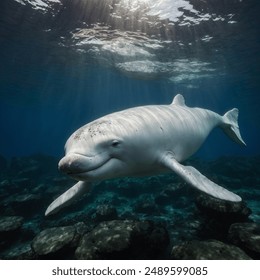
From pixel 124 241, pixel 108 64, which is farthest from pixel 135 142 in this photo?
pixel 108 64

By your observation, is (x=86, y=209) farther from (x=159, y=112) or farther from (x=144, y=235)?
(x=159, y=112)

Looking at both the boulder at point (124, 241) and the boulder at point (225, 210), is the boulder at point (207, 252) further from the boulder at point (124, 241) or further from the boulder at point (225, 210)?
the boulder at point (225, 210)

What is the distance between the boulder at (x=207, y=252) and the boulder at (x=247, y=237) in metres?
0.51

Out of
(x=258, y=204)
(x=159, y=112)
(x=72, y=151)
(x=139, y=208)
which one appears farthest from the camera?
(x=258, y=204)

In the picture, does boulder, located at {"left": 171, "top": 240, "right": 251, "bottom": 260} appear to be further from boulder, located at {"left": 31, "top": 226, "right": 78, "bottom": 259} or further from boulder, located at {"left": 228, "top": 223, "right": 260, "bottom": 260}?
boulder, located at {"left": 31, "top": 226, "right": 78, "bottom": 259}

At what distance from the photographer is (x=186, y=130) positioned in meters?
6.75

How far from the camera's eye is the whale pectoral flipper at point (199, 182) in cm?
476

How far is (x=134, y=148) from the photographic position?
481 centimetres

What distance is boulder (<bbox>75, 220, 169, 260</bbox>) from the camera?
594 centimetres

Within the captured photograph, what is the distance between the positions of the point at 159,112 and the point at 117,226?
3.41 meters

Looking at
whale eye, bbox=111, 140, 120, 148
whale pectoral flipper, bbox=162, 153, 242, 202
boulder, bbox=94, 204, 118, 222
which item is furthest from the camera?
boulder, bbox=94, 204, 118, 222

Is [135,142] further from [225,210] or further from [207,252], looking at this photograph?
[225,210]

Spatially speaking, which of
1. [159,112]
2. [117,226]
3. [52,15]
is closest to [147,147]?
[159,112]

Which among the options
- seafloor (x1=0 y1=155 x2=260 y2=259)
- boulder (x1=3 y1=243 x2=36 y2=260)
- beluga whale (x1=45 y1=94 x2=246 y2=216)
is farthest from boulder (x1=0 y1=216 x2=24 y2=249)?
beluga whale (x1=45 y1=94 x2=246 y2=216)
